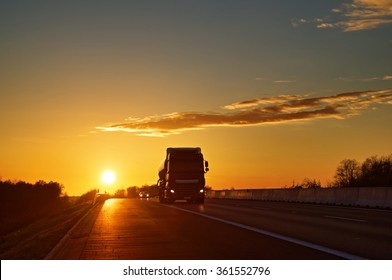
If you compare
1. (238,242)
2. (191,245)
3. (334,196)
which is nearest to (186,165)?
(334,196)

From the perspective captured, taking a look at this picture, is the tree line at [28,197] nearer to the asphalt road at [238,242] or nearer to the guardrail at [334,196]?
the guardrail at [334,196]

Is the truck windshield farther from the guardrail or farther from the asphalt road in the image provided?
the asphalt road

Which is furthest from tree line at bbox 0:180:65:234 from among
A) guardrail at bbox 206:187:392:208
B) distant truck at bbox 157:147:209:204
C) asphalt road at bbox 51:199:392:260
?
asphalt road at bbox 51:199:392:260

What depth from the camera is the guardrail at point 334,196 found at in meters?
32.2

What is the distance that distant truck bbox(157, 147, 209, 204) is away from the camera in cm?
4238

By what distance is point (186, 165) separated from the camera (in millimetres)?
42281

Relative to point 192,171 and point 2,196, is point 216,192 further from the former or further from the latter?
point 2,196

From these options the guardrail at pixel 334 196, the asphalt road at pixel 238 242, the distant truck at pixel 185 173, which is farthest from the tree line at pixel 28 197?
the asphalt road at pixel 238 242
